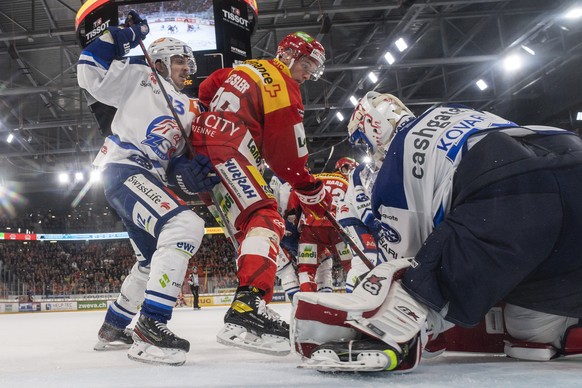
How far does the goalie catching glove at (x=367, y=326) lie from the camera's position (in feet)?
→ 4.19

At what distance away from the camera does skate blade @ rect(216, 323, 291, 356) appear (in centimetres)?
177

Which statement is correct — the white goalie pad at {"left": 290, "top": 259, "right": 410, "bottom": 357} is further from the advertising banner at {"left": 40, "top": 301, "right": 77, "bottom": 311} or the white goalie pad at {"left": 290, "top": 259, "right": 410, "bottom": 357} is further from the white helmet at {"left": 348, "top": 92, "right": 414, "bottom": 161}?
the advertising banner at {"left": 40, "top": 301, "right": 77, "bottom": 311}

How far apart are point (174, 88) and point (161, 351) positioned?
1.25 m

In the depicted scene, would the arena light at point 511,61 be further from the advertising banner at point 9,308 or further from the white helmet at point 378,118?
the advertising banner at point 9,308

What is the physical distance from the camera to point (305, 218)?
481 cm

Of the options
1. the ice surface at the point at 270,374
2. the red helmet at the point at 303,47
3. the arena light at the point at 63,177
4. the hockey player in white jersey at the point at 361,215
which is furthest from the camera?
the arena light at the point at 63,177

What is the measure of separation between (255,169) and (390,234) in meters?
0.78

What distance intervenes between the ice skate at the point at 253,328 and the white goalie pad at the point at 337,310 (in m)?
0.35

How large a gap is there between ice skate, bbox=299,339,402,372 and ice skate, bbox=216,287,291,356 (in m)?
0.45

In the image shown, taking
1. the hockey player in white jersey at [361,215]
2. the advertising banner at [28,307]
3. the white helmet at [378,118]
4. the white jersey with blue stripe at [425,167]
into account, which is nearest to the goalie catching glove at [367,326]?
the white jersey with blue stripe at [425,167]

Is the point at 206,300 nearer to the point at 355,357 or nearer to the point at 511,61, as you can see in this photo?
the point at 511,61

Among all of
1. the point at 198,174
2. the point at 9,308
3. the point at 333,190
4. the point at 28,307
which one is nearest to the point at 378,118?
the point at 198,174

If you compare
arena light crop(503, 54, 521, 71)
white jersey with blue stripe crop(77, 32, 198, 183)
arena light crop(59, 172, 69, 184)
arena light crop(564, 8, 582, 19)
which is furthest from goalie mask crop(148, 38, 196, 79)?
arena light crop(59, 172, 69, 184)

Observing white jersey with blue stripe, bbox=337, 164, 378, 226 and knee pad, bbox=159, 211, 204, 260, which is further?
white jersey with blue stripe, bbox=337, 164, 378, 226
